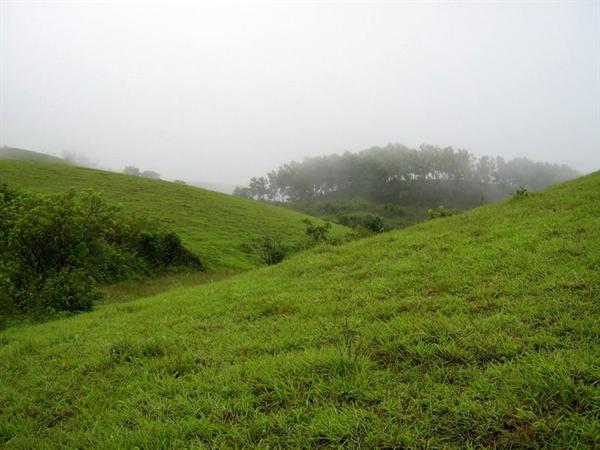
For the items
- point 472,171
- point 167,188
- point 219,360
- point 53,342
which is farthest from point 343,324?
point 472,171

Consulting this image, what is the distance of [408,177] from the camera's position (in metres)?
129

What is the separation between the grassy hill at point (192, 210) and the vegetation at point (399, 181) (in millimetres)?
60965

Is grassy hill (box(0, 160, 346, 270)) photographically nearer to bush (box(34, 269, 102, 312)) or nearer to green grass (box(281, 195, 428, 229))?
bush (box(34, 269, 102, 312))

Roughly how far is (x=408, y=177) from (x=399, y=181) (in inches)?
151

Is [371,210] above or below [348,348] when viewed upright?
above

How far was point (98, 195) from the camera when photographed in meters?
15.7

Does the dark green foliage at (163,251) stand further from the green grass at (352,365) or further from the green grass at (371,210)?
the green grass at (371,210)

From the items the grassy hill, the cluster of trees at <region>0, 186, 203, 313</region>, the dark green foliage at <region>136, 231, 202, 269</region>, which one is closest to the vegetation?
the grassy hill

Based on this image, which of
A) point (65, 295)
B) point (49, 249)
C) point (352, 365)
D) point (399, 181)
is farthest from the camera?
point (399, 181)

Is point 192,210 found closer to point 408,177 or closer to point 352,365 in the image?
point 352,365

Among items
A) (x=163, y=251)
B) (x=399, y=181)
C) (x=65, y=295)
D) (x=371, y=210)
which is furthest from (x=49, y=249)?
(x=399, y=181)

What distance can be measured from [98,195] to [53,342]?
8869 mm

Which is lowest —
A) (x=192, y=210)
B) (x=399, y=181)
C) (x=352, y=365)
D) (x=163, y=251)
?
(x=163, y=251)

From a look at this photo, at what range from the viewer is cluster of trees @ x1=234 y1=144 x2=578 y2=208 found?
126 meters
